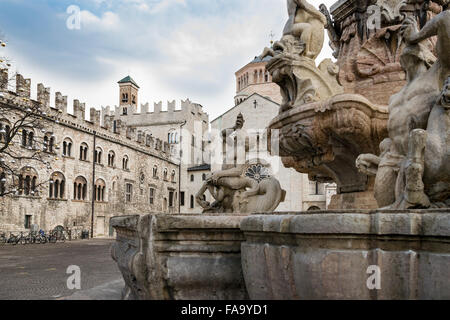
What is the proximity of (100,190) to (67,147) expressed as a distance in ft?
17.6

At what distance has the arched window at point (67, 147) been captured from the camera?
31.4m

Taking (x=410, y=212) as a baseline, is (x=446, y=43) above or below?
above

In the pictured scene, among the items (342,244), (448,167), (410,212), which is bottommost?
(342,244)

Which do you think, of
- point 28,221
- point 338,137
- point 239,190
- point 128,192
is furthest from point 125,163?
point 338,137

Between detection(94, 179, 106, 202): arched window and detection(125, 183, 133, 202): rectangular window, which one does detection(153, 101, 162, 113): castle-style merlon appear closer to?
detection(125, 183, 133, 202): rectangular window

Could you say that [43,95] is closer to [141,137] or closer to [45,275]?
[141,137]

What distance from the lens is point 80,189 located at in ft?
109

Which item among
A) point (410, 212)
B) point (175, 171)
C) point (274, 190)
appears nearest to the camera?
point (410, 212)

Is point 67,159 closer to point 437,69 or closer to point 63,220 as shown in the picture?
point 63,220

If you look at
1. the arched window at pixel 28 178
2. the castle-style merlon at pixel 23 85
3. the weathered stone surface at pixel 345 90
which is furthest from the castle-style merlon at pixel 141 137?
the weathered stone surface at pixel 345 90

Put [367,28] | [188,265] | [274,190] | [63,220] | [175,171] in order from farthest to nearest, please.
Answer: [175,171]
[63,220]
[367,28]
[274,190]
[188,265]
